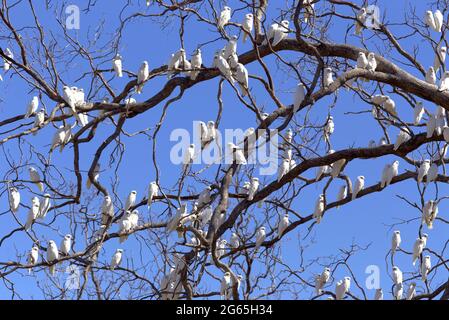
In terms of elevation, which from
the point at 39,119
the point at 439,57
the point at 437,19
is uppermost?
the point at 437,19

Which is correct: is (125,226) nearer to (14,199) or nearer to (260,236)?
(14,199)

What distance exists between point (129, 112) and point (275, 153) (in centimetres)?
113

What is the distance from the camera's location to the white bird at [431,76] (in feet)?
22.1

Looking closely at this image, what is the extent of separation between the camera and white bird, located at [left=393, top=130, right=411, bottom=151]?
616 cm

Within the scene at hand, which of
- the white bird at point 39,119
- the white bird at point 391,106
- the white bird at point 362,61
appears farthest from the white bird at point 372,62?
the white bird at point 39,119

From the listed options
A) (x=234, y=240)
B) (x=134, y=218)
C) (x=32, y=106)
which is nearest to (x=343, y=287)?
(x=234, y=240)

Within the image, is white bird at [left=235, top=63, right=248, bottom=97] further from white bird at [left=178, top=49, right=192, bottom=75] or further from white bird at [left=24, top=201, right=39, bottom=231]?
white bird at [left=24, top=201, right=39, bottom=231]

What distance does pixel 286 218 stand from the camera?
21.7 feet

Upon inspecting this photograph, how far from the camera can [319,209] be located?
655cm

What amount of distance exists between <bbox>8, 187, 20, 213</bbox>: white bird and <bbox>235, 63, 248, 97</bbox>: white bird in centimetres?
179

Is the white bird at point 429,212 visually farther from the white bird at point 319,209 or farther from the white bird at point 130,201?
the white bird at point 130,201

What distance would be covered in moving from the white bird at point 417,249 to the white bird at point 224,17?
227 cm

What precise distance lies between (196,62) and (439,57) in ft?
6.36

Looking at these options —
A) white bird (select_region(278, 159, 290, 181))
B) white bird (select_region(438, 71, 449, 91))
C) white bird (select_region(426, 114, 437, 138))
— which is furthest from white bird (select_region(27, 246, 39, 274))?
white bird (select_region(438, 71, 449, 91))
